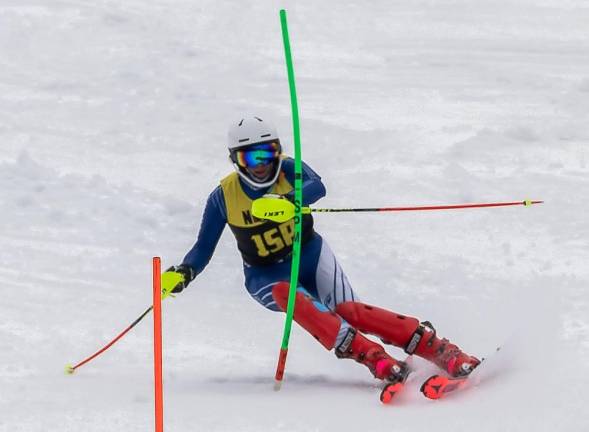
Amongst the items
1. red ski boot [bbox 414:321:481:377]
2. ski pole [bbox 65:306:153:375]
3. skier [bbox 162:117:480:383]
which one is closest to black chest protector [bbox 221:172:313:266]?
skier [bbox 162:117:480:383]

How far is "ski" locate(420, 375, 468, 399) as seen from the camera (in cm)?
488

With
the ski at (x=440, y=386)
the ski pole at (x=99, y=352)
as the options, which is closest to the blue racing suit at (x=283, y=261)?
the ski pole at (x=99, y=352)

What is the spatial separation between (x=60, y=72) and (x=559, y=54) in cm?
589

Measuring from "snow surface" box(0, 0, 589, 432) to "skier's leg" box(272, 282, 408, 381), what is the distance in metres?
0.19

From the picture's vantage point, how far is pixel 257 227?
5785mm

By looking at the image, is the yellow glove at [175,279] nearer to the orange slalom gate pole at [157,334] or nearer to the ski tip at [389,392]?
the ski tip at [389,392]

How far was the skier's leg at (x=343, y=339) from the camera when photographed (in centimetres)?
534

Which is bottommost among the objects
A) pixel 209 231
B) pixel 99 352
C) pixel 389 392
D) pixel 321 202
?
pixel 99 352

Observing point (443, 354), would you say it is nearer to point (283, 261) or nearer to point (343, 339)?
point (343, 339)

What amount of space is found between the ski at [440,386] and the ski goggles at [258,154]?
4.60 ft

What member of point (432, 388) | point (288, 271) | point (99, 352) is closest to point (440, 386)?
point (432, 388)

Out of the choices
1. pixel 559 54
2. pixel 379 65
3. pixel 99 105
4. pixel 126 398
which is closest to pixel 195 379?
pixel 126 398

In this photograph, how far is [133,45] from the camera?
42.9ft

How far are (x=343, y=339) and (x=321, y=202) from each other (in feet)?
12.4
